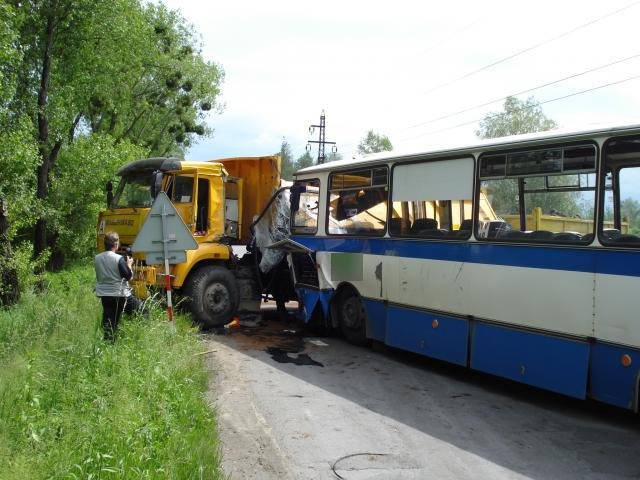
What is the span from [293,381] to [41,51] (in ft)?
42.8

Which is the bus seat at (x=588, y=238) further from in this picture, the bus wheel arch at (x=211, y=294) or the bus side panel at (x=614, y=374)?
the bus wheel arch at (x=211, y=294)

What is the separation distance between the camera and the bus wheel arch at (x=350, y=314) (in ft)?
31.0

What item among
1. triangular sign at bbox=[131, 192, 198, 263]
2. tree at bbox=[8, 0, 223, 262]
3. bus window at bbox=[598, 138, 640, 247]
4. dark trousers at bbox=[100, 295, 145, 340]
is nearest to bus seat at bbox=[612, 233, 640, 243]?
bus window at bbox=[598, 138, 640, 247]

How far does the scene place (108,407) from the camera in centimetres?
535

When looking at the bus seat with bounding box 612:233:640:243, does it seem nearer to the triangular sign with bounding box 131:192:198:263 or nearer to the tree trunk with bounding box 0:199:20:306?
the triangular sign with bounding box 131:192:198:263

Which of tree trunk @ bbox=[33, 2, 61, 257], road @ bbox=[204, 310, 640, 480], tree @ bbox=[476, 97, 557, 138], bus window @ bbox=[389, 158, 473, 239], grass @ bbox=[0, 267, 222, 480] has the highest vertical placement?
tree @ bbox=[476, 97, 557, 138]

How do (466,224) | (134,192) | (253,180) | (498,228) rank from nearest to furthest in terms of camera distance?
(498,228) < (466,224) < (134,192) < (253,180)

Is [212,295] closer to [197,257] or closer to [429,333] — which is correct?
[197,257]

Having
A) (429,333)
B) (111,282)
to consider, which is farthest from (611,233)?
(111,282)

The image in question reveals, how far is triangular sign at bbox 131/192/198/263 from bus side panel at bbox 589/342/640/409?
5393 millimetres

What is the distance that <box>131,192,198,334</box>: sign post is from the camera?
840 centimetres

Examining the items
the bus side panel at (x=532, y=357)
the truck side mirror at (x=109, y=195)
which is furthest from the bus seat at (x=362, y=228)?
the truck side mirror at (x=109, y=195)

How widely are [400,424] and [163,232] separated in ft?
14.3

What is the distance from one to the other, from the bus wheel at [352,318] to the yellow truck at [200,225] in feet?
7.54
